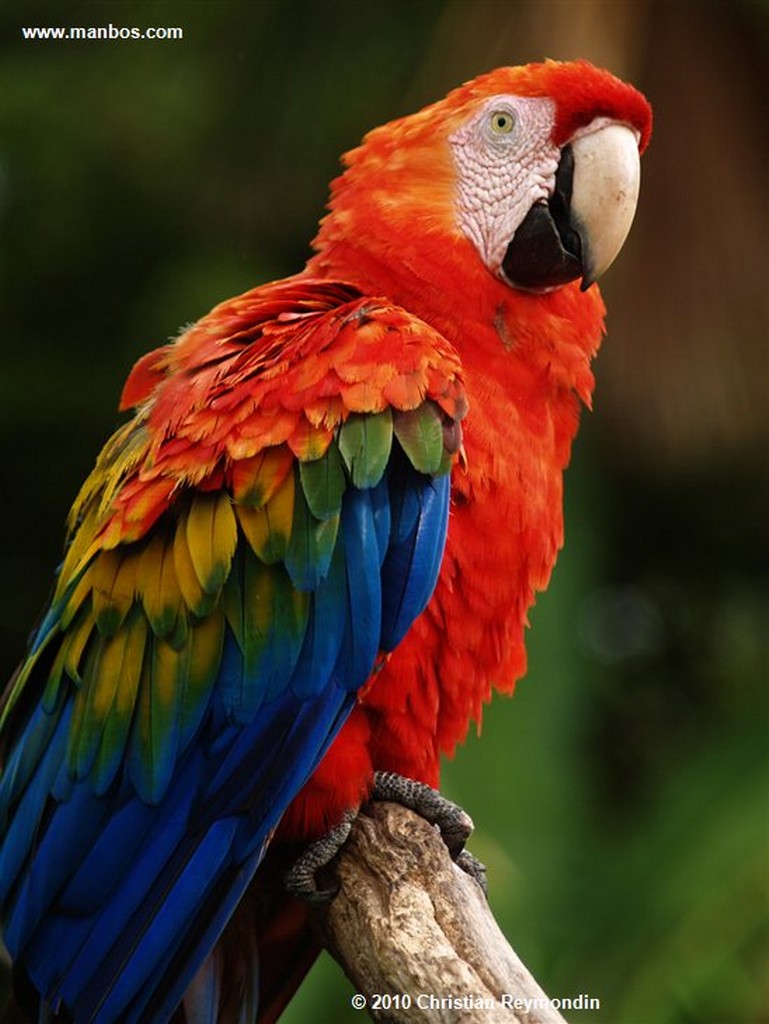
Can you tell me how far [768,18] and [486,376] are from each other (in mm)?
1334

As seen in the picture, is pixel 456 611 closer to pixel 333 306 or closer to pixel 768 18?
pixel 333 306

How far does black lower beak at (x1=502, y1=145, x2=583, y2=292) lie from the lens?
1654 millimetres

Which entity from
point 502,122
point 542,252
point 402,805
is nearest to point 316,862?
point 402,805

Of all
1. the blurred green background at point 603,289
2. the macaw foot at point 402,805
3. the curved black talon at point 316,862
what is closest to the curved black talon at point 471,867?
the macaw foot at point 402,805

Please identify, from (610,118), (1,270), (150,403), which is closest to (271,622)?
(150,403)

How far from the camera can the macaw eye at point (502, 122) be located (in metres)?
1.69

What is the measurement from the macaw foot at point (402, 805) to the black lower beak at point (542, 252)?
0.58m

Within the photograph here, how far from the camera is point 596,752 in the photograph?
2.81 metres

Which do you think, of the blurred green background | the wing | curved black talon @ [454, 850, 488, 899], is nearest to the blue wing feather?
the wing

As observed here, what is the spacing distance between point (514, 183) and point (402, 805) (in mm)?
707

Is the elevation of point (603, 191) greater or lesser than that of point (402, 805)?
greater

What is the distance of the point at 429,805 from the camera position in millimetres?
1500

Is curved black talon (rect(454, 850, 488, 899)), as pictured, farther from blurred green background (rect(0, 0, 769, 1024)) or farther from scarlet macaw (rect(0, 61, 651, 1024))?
blurred green background (rect(0, 0, 769, 1024))

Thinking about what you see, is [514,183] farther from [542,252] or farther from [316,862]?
[316,862]
